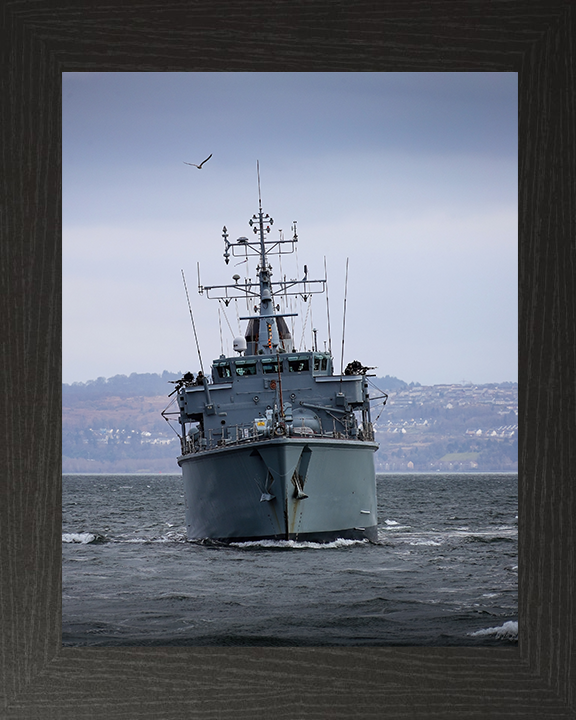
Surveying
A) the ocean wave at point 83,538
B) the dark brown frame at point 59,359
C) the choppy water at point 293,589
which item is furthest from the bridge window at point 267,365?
the dark brown frame at point 59,359

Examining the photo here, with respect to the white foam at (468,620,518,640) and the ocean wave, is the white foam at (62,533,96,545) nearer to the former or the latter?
the ocean wave

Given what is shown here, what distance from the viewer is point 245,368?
18.2 m

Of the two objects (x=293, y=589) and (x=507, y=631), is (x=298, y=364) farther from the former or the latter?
(x=507, y=631)

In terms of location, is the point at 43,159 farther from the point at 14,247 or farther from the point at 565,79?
the point at 565,79

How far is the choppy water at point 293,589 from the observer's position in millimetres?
5402

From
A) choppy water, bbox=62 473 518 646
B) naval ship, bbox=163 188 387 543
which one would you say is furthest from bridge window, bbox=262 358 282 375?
choppy water, bbox=62 473 518 646

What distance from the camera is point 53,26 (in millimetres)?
3904

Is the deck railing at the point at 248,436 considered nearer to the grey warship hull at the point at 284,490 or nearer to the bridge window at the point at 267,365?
the grey warship hull at the point at 284,490

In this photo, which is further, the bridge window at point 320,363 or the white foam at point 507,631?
the bridge window at point 320,363

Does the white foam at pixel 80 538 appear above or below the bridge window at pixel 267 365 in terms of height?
below

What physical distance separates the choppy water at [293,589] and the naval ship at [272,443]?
1.55 feet

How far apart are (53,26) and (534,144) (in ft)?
6.73

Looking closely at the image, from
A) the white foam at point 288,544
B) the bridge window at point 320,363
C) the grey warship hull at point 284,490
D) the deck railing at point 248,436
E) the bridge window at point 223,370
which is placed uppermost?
the bridge window at point 320,363

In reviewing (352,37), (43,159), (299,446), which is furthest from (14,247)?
(299,446)
